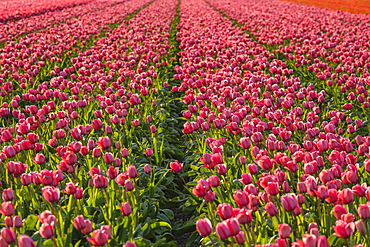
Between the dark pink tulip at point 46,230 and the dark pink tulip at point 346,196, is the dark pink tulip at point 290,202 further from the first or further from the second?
the dark pink tulip at point 46,230

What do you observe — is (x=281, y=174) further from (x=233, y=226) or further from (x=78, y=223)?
(x=78, y=223)

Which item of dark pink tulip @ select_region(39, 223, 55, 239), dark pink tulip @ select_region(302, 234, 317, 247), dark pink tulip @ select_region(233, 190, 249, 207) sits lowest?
dark pink tulip @ select_region(233, 190, 249, 207)

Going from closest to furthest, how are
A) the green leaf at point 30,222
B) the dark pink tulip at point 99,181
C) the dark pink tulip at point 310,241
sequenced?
the dark pink tulip at point 310,241 < the dark pink tulip at point 99,181 < the green leaf at point 30,222

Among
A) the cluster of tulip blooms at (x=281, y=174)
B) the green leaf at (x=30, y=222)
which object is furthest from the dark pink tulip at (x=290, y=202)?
the green leaf at (x=30, y=222)

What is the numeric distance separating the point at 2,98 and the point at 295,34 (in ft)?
31.1

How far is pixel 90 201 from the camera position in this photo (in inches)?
146

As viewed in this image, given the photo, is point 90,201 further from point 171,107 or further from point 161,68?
point 161,68

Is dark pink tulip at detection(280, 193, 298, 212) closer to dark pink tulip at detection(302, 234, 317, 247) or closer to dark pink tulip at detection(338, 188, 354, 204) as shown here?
dark pink tulip at detection(338, 188, 354, 204)

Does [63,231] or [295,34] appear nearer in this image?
[63,231]

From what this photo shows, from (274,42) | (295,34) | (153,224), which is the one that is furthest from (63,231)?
(295,34)

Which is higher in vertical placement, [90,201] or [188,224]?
[90,201]

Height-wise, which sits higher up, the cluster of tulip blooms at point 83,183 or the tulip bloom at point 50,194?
the tulip bloom at point 50,194

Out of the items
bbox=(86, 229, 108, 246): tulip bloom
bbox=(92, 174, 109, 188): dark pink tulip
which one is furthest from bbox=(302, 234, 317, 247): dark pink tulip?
bbox=(92, 174, 109, 188): dark pink tulip

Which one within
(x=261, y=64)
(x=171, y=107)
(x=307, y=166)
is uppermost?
(x=307, y=166)
